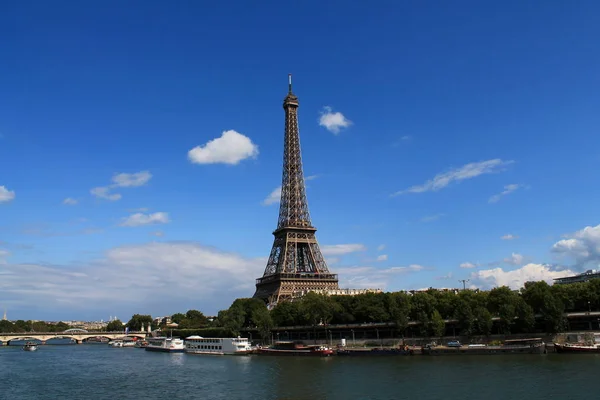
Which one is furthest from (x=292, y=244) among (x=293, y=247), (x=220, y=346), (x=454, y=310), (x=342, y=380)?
(x=342, y=380)

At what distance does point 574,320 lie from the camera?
7706cm

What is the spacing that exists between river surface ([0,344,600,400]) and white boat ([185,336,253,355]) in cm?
2135

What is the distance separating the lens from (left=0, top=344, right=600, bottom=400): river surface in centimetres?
3984

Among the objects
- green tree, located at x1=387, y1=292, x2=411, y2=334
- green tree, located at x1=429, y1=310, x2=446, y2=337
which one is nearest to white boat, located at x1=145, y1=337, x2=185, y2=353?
green tree, located at x1=387, y1=292, x2=411, y2=334

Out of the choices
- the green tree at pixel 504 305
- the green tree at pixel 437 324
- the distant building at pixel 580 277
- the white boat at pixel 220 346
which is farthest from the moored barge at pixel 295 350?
the distant building at pixel 580 277

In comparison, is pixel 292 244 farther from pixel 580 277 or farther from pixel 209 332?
pixel 580 277

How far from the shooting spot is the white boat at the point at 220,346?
8988 cm

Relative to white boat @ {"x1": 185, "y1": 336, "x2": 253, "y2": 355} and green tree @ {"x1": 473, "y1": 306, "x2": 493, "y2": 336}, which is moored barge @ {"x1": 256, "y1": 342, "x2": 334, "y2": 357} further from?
green tree @ {"x1": 473, "y1": 306, "x2": 493, "y2": 336}

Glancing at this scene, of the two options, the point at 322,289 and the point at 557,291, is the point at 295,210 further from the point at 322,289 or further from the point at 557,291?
the point at 557,291

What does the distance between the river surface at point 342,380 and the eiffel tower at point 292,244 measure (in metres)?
50.2

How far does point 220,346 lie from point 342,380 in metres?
50.0

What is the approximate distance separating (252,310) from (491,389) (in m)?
76.8

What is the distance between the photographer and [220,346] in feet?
308

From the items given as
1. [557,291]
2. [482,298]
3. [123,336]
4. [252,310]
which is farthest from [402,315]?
[123,336]
